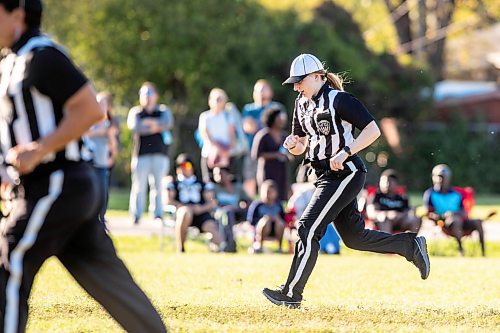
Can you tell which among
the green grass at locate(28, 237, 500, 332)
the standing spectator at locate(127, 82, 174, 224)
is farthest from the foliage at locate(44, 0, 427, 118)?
the green grass at locate(28, 237, 500, 332)

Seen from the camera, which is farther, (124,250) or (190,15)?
(190,15)

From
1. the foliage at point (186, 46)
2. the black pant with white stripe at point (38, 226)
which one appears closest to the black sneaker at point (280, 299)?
the black pant with white stripe at point (38, 226)

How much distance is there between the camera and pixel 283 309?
28.1ft

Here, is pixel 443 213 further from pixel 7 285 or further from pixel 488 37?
pixel 488 37

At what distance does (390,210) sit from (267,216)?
1.99 meters

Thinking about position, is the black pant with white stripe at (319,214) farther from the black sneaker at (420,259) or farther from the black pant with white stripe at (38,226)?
the black pant with white stripe at (38,226)

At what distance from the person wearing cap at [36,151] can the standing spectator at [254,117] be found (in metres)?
11.5

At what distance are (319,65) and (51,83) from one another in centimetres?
349

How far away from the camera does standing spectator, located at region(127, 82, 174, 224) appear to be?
18094 mm

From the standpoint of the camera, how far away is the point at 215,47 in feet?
114

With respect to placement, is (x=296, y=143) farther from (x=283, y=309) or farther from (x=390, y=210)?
(x=390, y=210)

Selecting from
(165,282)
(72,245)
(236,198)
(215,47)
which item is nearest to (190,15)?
(215,47)

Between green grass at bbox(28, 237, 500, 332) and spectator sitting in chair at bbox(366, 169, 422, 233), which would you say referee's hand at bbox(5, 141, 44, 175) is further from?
spectator sitting in chair at bbox(366, 169, 422, 233)

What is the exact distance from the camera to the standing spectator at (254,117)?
1753cm
